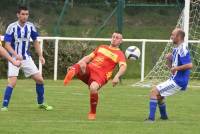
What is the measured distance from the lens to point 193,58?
77.4 ft

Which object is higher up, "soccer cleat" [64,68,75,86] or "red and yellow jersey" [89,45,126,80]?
"red and yellow jersey" [89,45,126,80]

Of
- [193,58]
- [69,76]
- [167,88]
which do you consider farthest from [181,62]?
[193,58]

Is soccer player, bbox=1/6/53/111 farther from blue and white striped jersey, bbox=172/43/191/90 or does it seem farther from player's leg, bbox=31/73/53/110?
blue and white striped jersey, bbox=172/43/191/90

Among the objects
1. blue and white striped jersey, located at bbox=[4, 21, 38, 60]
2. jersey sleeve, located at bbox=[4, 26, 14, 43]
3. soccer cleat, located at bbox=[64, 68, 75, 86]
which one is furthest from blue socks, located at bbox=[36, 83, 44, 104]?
soccer cleat, located at bbox=[64, 68, 75, 86]

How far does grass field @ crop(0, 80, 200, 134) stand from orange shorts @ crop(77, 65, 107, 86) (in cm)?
66

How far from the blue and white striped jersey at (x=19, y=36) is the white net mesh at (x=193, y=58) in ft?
26.7

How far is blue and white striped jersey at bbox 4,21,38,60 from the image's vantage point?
46.4 feet

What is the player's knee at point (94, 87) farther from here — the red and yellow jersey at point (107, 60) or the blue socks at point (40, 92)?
the blue socks at point (40, 92)

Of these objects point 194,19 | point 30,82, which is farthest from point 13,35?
point 194,19

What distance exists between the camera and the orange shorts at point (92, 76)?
42.4 ft

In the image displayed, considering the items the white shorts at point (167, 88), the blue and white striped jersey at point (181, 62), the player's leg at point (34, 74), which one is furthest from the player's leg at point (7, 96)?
the blue and white striped jersey at point (181, 62)

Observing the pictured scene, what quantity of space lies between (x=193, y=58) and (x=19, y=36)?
10409mm

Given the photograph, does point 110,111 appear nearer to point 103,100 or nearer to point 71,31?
point 103,100

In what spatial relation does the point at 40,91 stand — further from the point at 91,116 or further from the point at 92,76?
the point at 91,116
